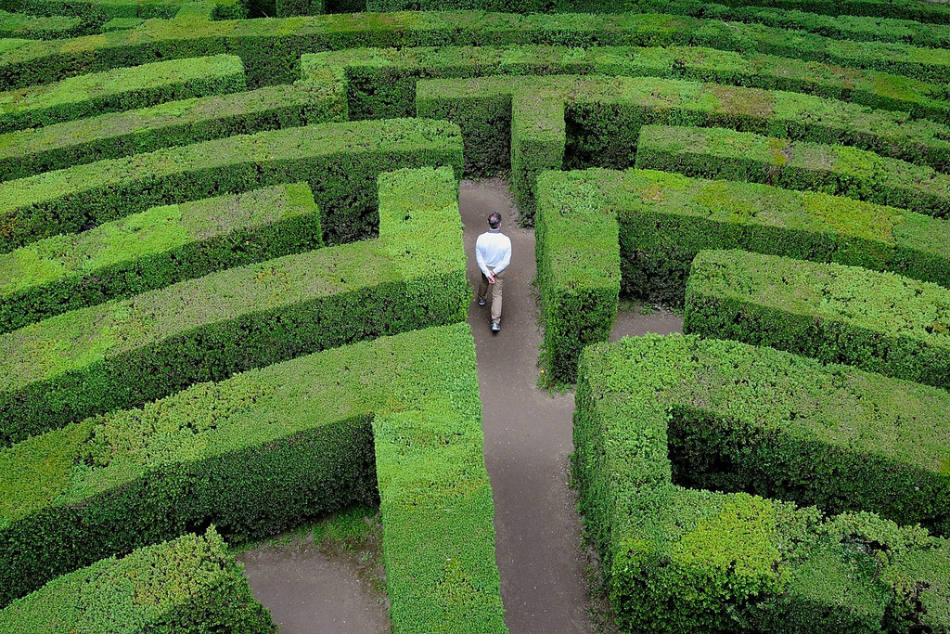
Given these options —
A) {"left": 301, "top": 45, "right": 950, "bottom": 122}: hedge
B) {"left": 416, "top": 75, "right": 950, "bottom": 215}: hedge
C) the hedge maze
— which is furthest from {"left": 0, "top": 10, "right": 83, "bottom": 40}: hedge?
{"left": 416, "top": 75, "right": 950, "bottom": 215}: hedge

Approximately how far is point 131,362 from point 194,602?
4.85 metres

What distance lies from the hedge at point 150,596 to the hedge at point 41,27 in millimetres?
21441

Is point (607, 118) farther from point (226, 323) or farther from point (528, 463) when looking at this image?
point (226, 323)

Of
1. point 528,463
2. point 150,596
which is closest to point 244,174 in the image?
point 528,463

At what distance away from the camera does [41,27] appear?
24.8 meters

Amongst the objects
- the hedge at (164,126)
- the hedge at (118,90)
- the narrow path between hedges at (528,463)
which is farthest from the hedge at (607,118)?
the hedge at (118,90)

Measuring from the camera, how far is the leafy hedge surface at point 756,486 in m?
9.82

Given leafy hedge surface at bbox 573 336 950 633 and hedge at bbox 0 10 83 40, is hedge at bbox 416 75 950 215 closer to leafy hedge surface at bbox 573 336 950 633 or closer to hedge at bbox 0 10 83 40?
leafy hedge surface at bbox 573 336 950 633

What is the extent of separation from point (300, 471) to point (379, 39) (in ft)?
52.3

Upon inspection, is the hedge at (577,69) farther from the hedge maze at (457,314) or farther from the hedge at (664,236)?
the hedge at (664,236)

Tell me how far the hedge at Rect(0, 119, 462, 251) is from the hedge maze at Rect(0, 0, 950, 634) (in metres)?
0.08

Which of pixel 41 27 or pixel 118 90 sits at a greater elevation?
pixel 41 27

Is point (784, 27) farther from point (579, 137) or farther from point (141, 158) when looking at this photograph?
point (141, 158)

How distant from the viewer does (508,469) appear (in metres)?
13.5
